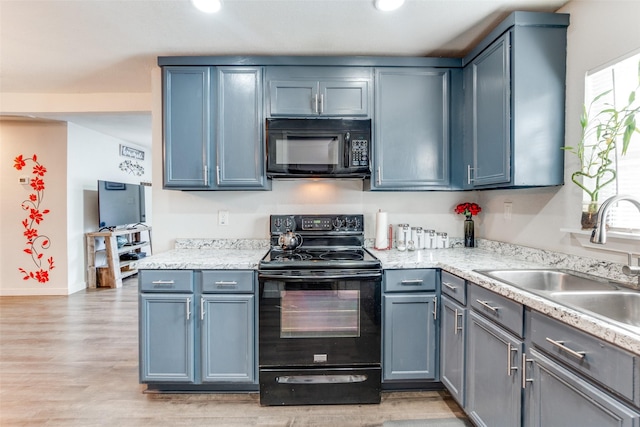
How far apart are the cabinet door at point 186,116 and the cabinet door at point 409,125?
1.24 m

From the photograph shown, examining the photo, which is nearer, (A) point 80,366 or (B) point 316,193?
(A) point 80,366

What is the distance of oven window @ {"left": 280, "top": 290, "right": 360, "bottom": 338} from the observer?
206 cm

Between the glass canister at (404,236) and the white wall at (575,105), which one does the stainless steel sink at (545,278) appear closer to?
the white wall at (575,105)

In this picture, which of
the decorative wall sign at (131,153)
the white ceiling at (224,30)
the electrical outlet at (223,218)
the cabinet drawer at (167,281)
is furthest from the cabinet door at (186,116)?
the decorative wall sign at (131,153)

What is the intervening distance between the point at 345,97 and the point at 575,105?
1.39 m

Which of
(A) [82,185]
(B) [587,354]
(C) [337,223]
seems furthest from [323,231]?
(A) [82,185]

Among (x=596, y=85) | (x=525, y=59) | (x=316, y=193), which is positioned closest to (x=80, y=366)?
(x=316, y=193)

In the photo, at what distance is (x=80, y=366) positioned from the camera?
8.46ft

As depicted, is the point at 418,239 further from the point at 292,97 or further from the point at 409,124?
the point at 292,97

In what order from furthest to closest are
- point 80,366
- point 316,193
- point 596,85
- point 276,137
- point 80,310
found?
point 80,310
point 316,193
point 80,366
point 276,137
point 596,85

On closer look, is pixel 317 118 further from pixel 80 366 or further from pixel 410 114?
pixel 80 366

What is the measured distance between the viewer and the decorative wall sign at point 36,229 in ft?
14.8

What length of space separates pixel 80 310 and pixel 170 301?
2686 millimetres

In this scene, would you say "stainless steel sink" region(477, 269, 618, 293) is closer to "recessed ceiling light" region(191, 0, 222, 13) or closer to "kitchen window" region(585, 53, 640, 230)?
"kitchen window" region(585, 53, 640, 230)
